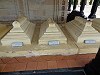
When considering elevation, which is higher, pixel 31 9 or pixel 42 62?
pixel 31 9

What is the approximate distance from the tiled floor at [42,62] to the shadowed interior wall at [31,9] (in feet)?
2.23

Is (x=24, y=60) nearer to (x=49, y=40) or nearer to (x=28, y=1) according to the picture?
(x=49, y=40)

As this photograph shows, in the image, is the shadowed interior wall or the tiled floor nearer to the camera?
the tiled floor

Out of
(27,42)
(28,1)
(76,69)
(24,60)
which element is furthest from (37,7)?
(76,69)

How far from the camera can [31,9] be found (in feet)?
4.57

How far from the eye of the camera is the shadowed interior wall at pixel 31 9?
135 cm

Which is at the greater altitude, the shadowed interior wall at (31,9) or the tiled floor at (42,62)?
the shadowed interior wall at (31,9)

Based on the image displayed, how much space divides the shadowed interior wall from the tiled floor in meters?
0.68

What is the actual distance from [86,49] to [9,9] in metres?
0.96

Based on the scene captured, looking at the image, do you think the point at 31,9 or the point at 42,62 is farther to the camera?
the point at 31,9

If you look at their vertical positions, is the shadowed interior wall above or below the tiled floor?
above

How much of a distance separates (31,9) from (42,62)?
752 mm

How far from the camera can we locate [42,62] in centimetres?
84

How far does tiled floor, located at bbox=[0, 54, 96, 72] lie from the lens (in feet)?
2.63
